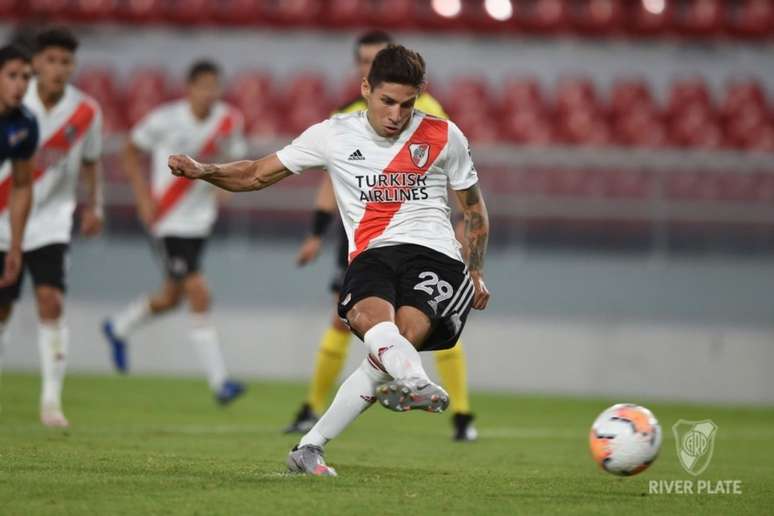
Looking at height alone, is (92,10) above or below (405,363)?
above

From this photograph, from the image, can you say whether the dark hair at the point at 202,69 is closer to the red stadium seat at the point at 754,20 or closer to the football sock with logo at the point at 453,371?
the football sock with logo at the point at 453,371

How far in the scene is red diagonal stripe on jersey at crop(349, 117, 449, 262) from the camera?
6.18 metres

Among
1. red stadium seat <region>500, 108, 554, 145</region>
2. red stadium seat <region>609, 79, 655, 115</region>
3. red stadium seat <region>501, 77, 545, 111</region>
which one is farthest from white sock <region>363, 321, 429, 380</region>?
red stadium seat <region>609, 79, 655, 115</region>

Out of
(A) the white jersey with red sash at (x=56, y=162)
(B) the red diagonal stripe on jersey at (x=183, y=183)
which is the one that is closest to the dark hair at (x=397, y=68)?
(A) the white jersey with red sash at (x=56, y=162)

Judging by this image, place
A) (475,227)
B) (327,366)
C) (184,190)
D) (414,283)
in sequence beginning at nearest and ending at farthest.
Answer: (414,283) → (475,227) → (327,366) → (184,190)

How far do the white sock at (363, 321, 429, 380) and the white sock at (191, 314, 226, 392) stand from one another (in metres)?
5.43

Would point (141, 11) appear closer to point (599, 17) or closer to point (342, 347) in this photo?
point (599, 17)

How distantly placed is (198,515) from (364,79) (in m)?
2.29

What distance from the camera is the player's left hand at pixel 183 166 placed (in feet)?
19.0

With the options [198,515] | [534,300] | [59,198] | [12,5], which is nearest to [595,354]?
[534,300]

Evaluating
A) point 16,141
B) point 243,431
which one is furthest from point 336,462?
point 16,141

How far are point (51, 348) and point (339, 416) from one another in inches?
138

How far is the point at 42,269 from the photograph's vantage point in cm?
870

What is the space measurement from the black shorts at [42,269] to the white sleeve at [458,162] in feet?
11.4
